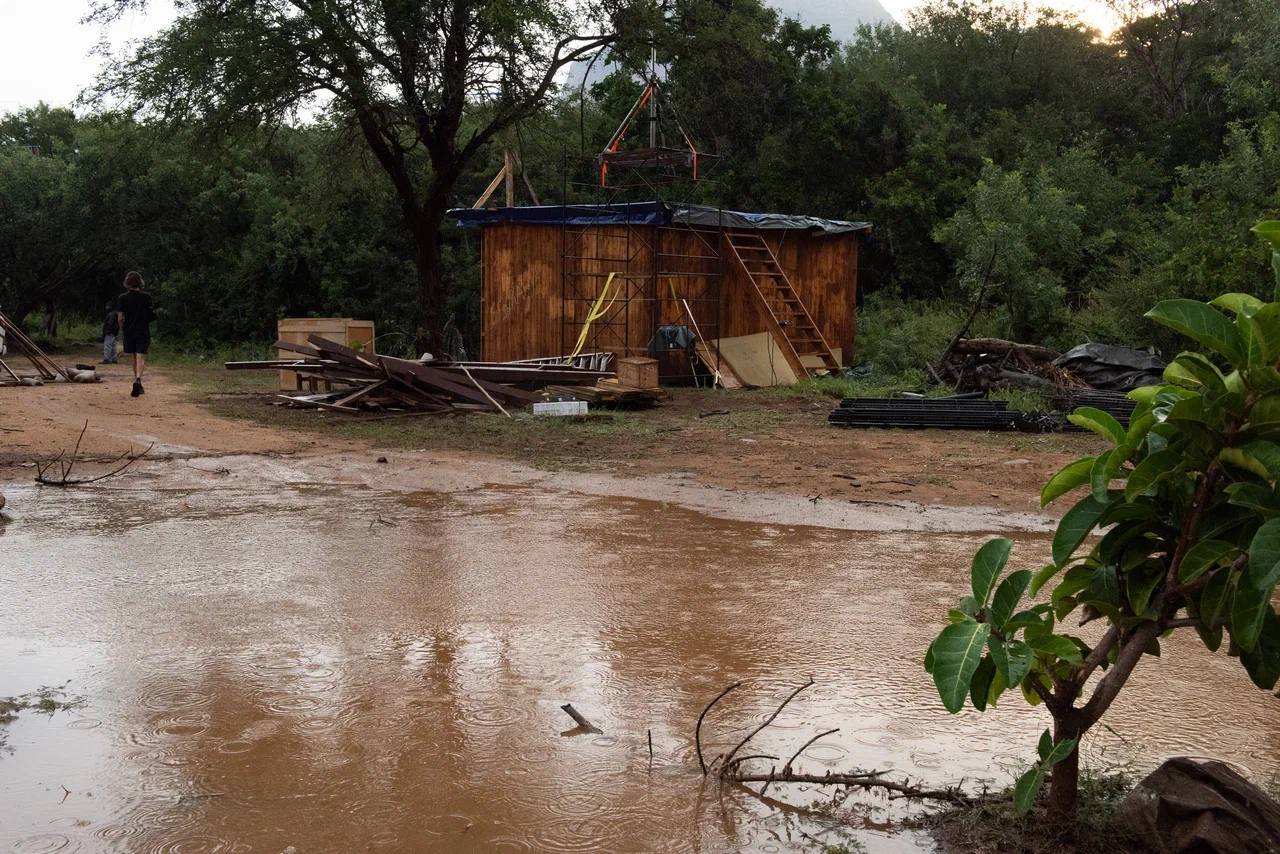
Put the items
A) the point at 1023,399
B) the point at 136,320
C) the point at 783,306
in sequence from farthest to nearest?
the point at 783,306 < the point at 136,320 < the point at 1023,399

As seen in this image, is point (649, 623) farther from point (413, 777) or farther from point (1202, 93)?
point (1202, 93)

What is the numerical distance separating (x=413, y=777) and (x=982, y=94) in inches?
1435

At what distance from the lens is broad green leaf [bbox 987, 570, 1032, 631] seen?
3.10m

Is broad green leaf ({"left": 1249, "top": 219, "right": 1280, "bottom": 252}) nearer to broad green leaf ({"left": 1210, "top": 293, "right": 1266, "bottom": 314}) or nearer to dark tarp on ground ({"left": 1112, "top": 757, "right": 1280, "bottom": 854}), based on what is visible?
broad green leaf ({"left": 1210, "top": 293, "right": 1266, "bottom": 314})

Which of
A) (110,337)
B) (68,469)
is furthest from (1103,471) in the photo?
(110,337)

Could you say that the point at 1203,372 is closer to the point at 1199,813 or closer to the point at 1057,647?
the point at 1057,647

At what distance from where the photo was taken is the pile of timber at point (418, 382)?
1591cm

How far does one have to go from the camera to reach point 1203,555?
292cm

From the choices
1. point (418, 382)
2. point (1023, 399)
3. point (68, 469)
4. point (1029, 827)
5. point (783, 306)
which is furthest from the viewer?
point (783, 306)

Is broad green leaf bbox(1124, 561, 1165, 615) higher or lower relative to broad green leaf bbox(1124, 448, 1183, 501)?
lower

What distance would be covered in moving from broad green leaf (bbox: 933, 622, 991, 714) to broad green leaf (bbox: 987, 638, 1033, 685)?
0.06m

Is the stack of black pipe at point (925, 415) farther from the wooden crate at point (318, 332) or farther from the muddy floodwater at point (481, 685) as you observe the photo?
the wooden crate at point (318, 332)

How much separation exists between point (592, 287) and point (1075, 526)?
60.1 ft

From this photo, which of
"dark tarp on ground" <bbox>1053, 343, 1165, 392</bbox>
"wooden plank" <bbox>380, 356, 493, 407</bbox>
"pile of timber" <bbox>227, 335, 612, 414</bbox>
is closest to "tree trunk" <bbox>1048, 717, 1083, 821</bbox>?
"pile of timber" <bbox>227, 335, 612, 414</bbox>
